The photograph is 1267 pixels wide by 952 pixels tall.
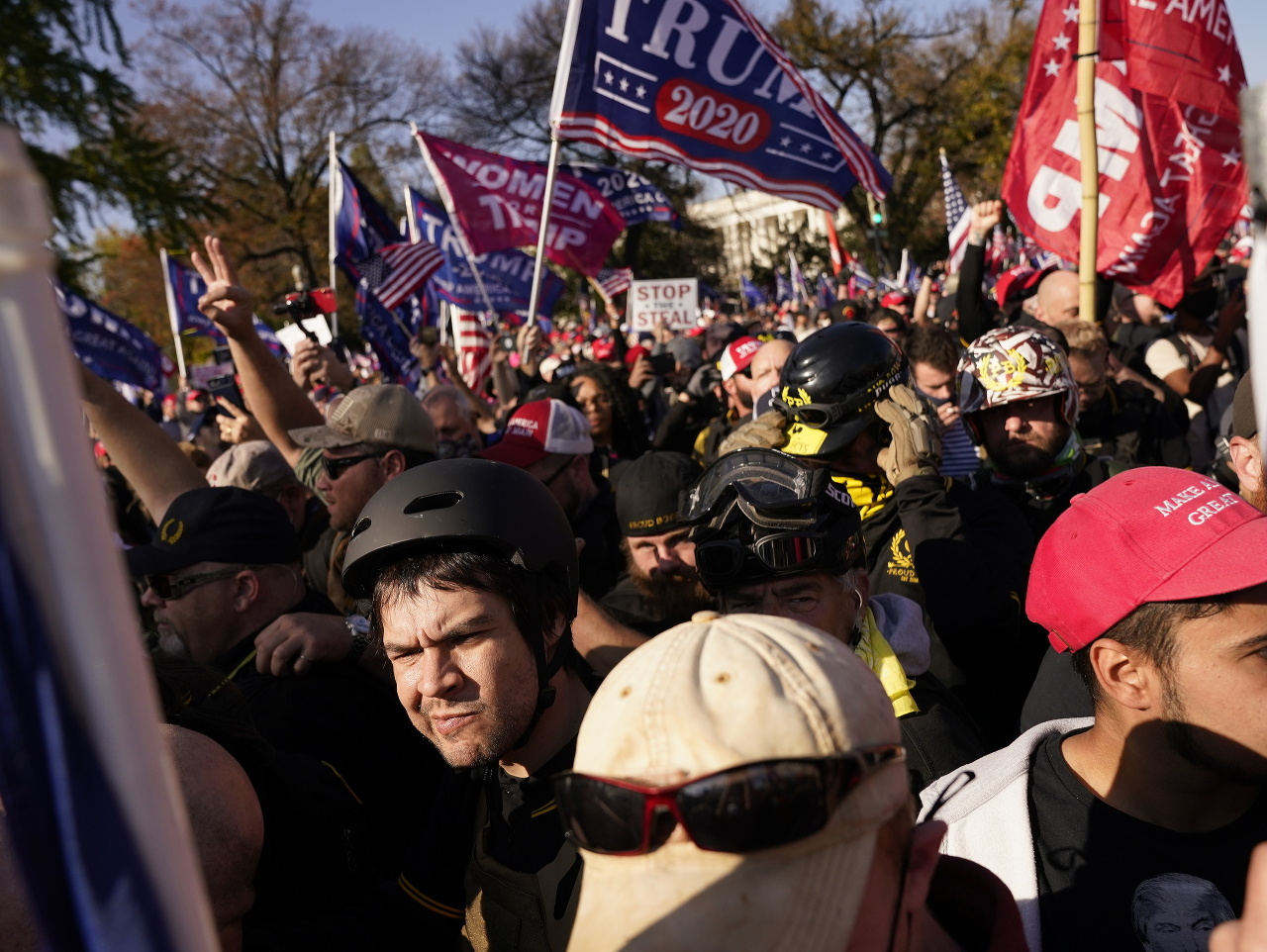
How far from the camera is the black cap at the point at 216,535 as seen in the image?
363 cm

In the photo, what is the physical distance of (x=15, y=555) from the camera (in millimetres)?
694

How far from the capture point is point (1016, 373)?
4.55 m

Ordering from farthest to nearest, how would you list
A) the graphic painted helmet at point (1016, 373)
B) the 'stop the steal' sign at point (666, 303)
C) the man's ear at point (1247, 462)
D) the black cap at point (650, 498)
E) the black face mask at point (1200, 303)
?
1. the 'stop the steal' sign at point (666, 303)
2. the black face mask at point (1200, 303)
3. the graphic painted helmet at point (1016, 373)
4. the black cap at point (650, 498)
5. the man's ear at point (1247, 462)

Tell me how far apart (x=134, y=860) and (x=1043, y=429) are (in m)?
4.48

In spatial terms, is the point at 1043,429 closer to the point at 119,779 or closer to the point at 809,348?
the point at 809,348

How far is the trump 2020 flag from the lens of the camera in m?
6.76

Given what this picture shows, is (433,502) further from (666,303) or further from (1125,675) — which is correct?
(666,303)

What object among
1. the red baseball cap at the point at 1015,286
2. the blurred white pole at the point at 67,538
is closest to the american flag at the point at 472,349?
the red baseball cap at the point at 1015,286

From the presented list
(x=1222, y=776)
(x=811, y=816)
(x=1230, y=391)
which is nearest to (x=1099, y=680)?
(x=1222, y=776)

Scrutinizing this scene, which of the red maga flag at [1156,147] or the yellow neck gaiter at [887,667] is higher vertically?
the red maga flag at [1156,147]

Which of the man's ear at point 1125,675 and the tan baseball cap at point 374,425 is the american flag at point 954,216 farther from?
the man's ear at point 1125,675

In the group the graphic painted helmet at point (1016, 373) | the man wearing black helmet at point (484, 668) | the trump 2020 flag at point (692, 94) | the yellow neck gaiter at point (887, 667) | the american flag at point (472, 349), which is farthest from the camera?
the american flag at point (472, 349)

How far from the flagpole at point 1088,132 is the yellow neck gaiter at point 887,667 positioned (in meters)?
3.37

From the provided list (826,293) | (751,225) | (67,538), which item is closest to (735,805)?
(67,538)
